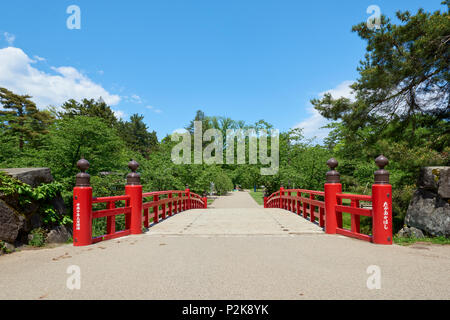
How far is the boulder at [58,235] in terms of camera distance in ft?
19.6

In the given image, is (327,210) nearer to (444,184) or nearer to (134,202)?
(444,184)

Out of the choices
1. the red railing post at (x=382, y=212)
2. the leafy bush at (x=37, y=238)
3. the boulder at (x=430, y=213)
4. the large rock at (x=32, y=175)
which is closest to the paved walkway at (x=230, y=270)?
the red railing post at (x=382, y=212)

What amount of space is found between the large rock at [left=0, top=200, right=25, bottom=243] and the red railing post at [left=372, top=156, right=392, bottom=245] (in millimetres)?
6912

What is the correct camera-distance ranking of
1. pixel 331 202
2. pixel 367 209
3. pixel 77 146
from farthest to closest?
1. pixel 77 146
2. pixel 331 202
3. pixel 367 209

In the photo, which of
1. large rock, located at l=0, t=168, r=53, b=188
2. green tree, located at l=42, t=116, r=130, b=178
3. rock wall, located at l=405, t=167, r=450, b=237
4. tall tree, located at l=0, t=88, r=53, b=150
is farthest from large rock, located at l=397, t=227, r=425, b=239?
tall tree, located at l=0, t=88, r=53, b=150

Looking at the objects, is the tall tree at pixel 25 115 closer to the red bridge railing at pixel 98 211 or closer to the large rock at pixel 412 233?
the red bridge railing at pixel 98 211

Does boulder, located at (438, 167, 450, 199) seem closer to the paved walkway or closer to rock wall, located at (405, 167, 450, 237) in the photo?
rock wall, located at (405, 167, 450, 237)

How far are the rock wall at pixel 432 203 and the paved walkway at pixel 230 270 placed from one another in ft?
3.12

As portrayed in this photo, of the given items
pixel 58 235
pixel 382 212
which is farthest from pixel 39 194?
pixel 382 212

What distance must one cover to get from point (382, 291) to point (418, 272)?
106cm

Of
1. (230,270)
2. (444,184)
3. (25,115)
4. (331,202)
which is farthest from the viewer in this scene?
(25,115)

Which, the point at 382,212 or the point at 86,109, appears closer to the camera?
the point at 382,212

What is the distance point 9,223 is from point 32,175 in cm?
119

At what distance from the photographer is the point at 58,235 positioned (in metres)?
6.13
